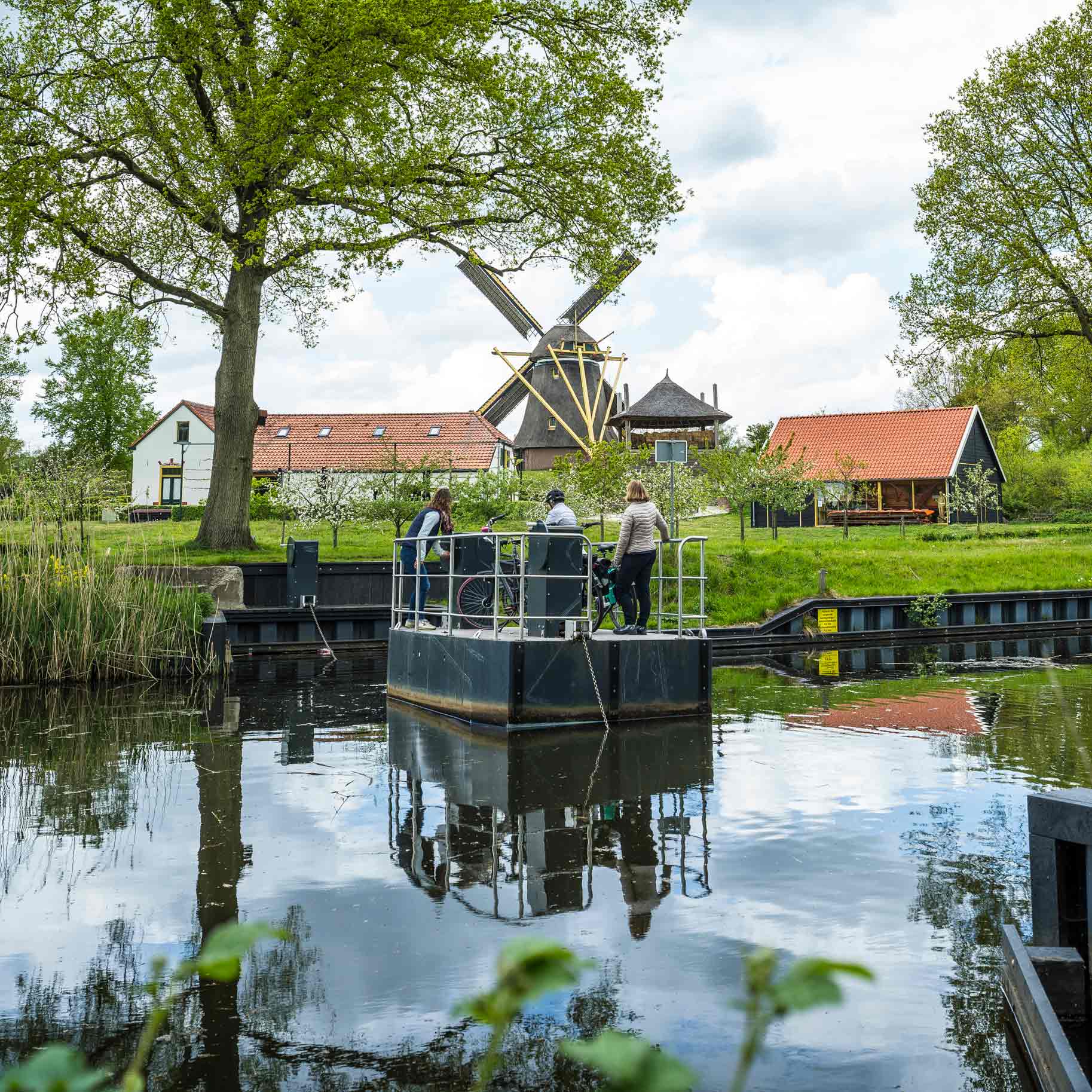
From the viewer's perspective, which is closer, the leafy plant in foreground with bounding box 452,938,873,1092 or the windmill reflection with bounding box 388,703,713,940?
the leafy plant in foreground with bounding box 452,938,873,1092

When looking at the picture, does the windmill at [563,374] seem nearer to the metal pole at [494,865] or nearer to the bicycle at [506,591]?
the bicycle at [506,591]

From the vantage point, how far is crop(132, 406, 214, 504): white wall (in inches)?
2424

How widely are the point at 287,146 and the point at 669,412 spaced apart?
31163 mm

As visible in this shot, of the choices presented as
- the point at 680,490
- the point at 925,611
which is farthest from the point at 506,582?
the point at 680,490

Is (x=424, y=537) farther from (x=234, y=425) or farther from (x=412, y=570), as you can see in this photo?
(x=234, y=425)

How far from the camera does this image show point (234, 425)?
920 inches

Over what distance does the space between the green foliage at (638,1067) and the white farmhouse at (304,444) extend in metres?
52.3

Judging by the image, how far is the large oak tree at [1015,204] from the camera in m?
30.6

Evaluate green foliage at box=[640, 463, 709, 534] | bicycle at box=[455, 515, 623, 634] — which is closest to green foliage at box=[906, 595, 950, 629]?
green foliage at box=[640, 463, 709, 534]

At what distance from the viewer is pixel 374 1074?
3.94 meters

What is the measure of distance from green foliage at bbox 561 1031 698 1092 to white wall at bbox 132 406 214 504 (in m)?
63.2

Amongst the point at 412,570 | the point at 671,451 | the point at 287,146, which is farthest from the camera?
the point at 287,146

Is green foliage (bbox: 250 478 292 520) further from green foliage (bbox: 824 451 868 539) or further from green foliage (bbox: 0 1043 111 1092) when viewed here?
green foliage (bbox: 0 1043 111 1092)

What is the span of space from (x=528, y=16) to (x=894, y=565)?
15229 mm
